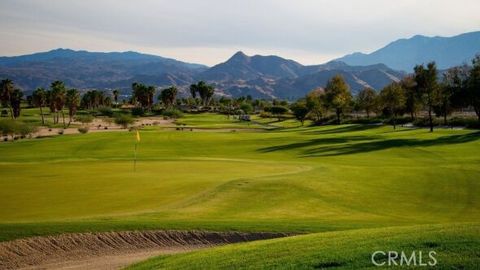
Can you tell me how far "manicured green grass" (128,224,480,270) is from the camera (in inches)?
470

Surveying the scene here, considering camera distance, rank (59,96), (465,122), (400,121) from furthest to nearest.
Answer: (59,96) → (400,121) → (465,122)

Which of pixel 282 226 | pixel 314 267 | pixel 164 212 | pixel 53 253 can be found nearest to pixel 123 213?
pixel 164 212

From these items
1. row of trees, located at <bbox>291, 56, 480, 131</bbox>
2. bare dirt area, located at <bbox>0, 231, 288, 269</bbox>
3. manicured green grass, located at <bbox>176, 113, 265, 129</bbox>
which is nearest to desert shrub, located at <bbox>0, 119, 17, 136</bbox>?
manicured green grass, located at <bbox>176, 113, 265, 129</bbox>

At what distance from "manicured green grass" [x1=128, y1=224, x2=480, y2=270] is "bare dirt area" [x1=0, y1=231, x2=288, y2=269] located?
1981 millimetres

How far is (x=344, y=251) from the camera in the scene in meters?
13.3

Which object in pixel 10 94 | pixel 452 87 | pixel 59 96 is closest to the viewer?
pixel 452 87

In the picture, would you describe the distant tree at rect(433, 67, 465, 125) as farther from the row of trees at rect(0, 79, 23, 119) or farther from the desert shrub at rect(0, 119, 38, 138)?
the row of trees at rect(0, 79, 23, 119)

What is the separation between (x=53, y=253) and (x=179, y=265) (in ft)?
20.0

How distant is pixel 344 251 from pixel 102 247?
9994mm

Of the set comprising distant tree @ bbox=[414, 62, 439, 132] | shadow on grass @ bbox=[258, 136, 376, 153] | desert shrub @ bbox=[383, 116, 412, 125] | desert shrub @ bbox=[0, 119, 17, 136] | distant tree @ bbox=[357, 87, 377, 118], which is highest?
distant tree @ bbox=[414, 62, 439, 132]

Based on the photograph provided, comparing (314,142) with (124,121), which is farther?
(124,121)

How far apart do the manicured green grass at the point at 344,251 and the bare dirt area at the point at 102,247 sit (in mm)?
1981

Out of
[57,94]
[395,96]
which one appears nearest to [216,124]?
[57,94]

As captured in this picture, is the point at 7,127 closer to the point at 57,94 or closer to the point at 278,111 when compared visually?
the point at 57,94
